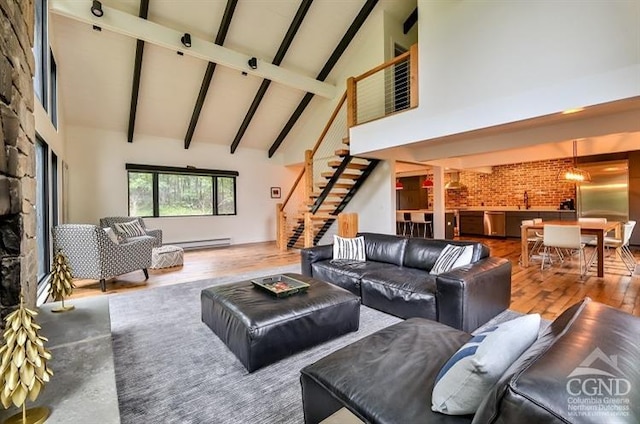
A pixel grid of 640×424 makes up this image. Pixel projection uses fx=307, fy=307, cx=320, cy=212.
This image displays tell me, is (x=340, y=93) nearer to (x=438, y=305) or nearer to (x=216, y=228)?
(x=216, y=228)

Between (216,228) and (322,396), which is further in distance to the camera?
(216,228)

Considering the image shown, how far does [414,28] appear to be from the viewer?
24.6 feet

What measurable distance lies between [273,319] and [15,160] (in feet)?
6.19

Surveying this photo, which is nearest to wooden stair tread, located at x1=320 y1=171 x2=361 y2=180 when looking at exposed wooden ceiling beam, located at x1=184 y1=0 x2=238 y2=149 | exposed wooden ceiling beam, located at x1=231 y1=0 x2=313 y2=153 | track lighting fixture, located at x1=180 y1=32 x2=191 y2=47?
exposed wooden ceiling beam, located at x1=231 y1=0 x2=313 y2=153

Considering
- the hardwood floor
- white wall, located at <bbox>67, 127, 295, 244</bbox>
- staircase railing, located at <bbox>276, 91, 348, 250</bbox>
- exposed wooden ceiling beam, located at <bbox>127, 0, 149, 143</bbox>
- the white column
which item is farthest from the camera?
the white column

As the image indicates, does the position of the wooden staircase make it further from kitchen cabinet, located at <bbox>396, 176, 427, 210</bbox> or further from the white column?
kitchen cabinet, located at <bbox>396, 176, 427, 210</bbox>

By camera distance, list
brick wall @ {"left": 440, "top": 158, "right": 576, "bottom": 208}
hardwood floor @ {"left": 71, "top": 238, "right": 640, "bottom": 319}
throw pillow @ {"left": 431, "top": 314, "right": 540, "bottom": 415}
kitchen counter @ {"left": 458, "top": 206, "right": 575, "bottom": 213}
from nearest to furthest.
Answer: throw pillow @ {"left": 431, "top": 314, "right": 540, "bottom": 415} < hardwood floor @ {"left": 71, "top": 238, "right": 640, "bottom": 319} < kitchen counter @ {"left": 458, "top": 206, "right": 575, "bottom": 213} < brick wall @ {"left": 440, "top": 158, "right": 576, "bottom": 208}

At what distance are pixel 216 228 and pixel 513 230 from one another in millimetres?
8353

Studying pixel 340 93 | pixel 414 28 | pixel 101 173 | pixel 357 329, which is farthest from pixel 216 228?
pixel 414 28

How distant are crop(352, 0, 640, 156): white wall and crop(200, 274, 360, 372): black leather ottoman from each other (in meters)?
3.10

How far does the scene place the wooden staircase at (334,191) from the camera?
22.1 feet

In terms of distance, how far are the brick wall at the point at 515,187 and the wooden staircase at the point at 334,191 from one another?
4767mm

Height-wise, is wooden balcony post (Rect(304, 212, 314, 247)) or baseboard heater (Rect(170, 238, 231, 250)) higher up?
wooden balcony post (Rect(304, 212, 314, 247))

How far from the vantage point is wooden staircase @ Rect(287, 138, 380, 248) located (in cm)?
673
